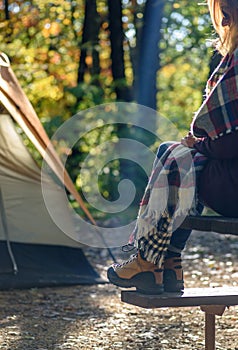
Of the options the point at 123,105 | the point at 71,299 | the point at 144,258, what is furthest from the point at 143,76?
the point at 144,258

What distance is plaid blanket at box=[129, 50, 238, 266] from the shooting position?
334 cm

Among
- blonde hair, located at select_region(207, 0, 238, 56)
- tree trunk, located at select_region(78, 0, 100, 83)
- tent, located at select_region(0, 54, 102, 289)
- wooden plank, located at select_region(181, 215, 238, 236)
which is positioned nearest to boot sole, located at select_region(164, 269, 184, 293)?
wooden plank, located at select_region(181, 215, 238, 236)

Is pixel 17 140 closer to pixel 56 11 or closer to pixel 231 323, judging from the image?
pixel 231 323

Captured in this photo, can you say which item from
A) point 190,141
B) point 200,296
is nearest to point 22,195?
point 190,141

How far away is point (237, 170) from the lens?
3381mm

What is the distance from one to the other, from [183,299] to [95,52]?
37.4 feet

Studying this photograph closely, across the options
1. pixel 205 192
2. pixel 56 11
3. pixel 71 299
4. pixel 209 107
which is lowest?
pixel 71 299

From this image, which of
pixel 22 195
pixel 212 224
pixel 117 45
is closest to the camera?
pixel 212 224

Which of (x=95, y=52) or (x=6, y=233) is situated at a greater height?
(x=95, y=52)

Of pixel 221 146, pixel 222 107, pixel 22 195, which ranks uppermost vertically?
pixel 222 107

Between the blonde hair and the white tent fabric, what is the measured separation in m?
3.56

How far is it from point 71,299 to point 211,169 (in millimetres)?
3035

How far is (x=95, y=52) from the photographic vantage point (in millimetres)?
14453

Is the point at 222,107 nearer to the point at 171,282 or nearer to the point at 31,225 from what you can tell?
the point at 171,282
